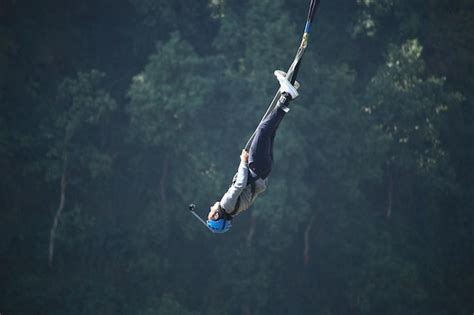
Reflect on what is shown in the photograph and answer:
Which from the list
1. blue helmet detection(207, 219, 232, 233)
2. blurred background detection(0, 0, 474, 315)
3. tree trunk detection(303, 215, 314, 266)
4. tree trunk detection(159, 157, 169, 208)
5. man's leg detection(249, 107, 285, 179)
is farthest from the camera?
tree trunk detection(303, 215, 314, 266)

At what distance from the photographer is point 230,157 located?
2609cm

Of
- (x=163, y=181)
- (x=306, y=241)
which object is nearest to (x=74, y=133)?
(x=163, y=181)

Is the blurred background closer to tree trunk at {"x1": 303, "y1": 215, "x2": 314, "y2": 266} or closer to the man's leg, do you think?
tree trunk at {"x1": 303, "y1": 215, "x2": 314, "y2": 266}

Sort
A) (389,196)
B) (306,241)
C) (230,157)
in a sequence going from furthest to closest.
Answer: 1. (389,196)
2. (306,241)
3. (230,157)

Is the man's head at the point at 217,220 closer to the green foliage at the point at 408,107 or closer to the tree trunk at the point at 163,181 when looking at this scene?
the tree trunk at the point at 163,181

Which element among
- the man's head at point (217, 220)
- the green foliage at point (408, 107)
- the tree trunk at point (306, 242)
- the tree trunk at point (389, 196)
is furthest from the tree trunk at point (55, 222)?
the man's head at point (217, 220)

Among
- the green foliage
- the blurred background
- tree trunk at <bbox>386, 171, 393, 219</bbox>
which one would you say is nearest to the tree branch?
the blurred background

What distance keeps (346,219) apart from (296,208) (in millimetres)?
3148

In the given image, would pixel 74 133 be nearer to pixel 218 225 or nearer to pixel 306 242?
pixel 306 242

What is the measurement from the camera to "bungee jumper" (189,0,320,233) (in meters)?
9.12

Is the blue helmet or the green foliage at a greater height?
the green foliage

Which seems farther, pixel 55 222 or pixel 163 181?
pixel 163 181

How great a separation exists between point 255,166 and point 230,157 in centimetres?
1671

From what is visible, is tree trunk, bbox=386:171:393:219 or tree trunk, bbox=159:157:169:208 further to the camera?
tree trunk, bbox=386:171:393:219
